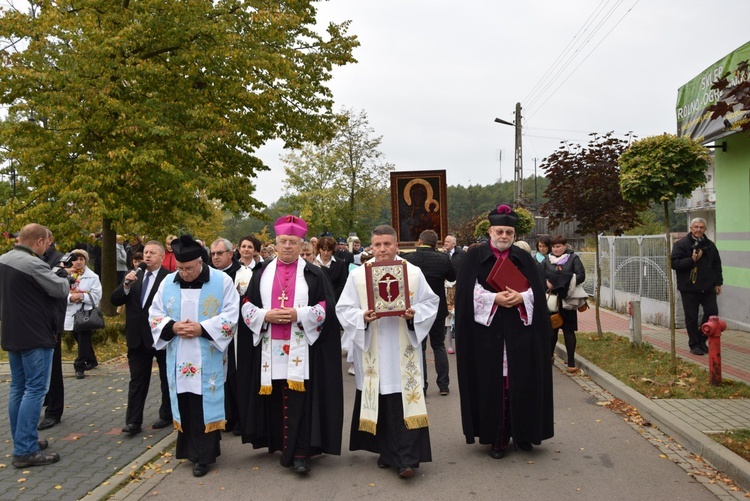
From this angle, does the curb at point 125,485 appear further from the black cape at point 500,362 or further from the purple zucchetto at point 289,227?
the black cape at point 500,362

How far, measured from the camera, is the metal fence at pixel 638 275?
1562cm

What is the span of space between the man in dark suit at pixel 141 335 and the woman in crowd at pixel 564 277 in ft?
17.6

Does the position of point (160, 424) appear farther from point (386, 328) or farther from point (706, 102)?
point (706, 102)

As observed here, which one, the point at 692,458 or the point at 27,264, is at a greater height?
the point at 27,264

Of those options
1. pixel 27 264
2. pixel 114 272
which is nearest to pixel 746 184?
pixel 27 264

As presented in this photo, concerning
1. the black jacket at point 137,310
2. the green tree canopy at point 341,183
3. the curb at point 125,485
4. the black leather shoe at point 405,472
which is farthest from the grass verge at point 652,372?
the green tree canopy at point 341,183

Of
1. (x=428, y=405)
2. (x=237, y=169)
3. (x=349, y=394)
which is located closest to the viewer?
(x=428, y=405)

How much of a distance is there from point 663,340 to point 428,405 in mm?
6342

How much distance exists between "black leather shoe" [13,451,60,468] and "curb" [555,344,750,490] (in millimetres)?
5734

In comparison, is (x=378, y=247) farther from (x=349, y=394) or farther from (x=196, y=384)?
(x=349, y=394)

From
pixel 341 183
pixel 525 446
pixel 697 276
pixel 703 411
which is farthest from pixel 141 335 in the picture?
pixel 341 183

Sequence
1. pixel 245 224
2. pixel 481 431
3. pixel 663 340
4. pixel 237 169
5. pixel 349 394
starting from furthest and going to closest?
pixel 245 224 < pixel 237 169 < pixel 663 340 < pixel 349 394 < pixel 481 431

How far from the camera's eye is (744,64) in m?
6.09

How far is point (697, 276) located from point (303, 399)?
770cm
